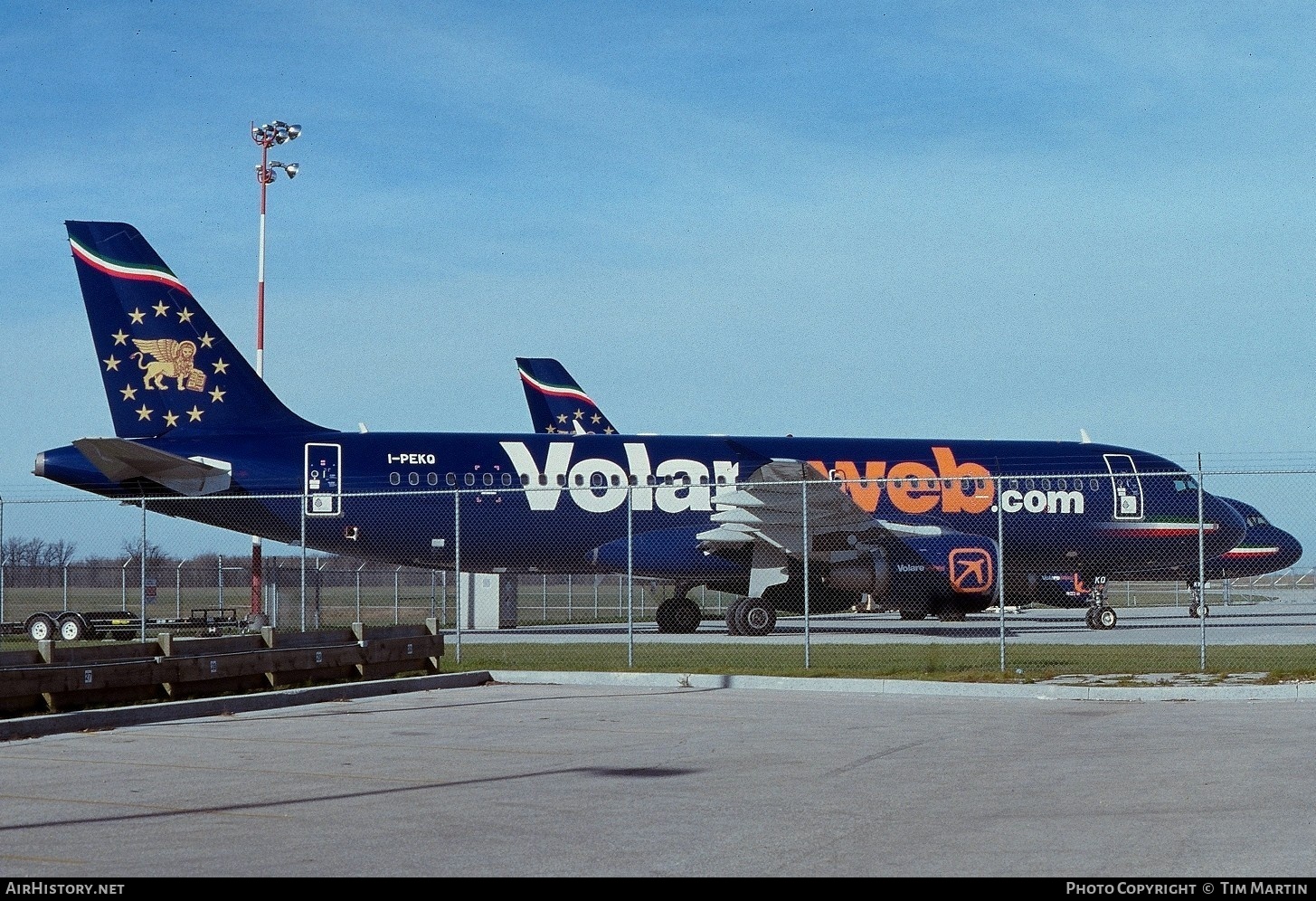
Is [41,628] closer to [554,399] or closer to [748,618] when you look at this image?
[748,618]

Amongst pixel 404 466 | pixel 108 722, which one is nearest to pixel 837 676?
pixel 108 722

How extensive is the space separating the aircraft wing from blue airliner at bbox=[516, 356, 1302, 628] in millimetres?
13183

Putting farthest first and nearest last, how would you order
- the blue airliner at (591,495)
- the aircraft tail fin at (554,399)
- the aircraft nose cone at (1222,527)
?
the aircraft tail fin at (554,399) → the aircraft nose cone at (1222,527) → the blue airliner at (591,495)

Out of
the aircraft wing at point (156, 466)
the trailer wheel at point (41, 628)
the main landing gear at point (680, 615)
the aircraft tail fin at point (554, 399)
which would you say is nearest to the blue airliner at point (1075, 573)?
the aircraft tail fin at point (554, 399)

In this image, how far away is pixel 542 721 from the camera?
1309 centimetres

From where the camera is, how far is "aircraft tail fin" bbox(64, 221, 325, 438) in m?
28.8

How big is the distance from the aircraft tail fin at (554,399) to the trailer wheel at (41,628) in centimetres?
1746

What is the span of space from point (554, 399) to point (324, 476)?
15394 mm

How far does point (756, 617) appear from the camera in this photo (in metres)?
27.8

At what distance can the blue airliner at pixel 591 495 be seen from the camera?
27141 mm

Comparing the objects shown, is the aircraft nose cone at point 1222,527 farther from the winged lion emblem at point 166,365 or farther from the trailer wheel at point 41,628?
the trailer wheel at point 41,628

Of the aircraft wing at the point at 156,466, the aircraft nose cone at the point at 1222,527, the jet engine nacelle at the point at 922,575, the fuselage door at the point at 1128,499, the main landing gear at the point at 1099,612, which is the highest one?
the aircraft wing at the point at 156,466

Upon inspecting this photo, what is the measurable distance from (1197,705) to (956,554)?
12.9 metres
